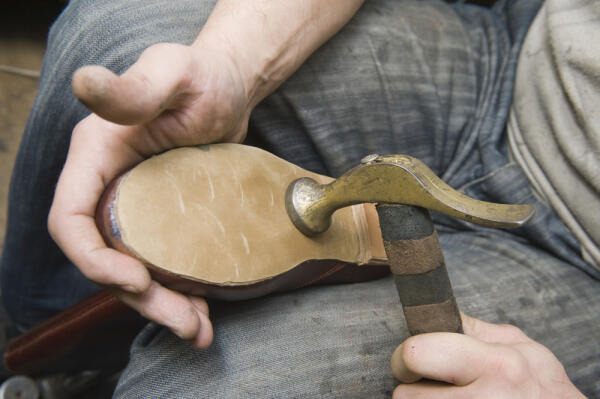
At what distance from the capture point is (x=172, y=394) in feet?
1.72

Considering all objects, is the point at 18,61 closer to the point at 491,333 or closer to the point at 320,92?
the point at 320,92

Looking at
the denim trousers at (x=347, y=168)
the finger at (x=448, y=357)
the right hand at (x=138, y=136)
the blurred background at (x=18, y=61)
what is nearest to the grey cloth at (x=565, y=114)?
the denim trousers at (x=347, y=168)

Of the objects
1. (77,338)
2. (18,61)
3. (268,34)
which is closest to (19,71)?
(18,61)

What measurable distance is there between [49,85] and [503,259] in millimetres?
786

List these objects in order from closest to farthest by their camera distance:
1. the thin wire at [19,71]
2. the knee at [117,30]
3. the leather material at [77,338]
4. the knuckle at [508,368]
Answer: the knuckle at [508,368] < the knee at [117,30] < the leather material at [77,338] < the thin wire at [19,71]

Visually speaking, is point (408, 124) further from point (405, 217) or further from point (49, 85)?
point (49, 85)

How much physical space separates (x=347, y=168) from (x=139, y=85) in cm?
42

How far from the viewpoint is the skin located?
43 cm

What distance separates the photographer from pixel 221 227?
1.67 ft

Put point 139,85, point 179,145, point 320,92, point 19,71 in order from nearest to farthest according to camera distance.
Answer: point 139,85 < point 179,145 < point 320,92 < point 19,71

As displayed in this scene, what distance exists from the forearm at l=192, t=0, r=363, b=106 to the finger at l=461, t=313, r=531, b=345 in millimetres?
418

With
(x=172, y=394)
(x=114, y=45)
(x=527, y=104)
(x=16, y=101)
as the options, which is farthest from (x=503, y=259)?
(x=16, y=101)

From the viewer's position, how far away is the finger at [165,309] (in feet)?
1.50

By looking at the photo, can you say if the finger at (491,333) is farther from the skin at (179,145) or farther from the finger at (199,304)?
the finger at (199,304)
